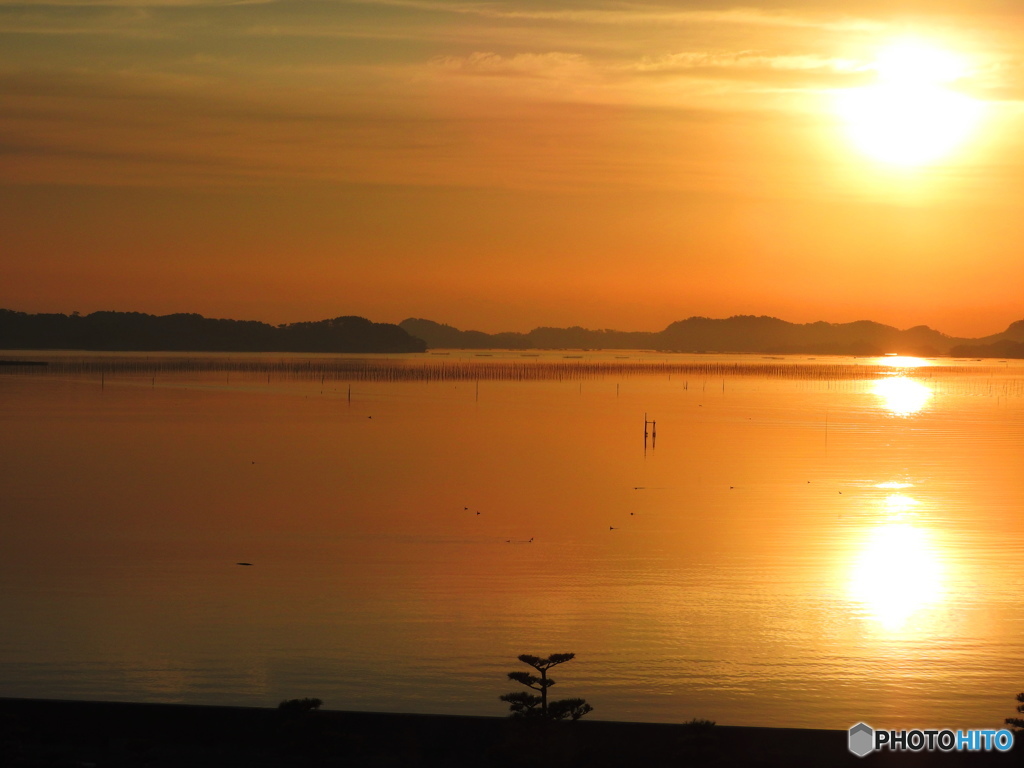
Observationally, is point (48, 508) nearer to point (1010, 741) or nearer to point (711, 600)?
point (711, 600)

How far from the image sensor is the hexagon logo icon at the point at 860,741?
7.58 meters

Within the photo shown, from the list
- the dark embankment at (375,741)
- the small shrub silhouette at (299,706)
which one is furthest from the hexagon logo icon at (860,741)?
the small shrub silhouette at (299,706)

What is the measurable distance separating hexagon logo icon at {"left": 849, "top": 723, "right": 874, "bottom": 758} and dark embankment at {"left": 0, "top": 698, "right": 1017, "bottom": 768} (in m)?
0.06

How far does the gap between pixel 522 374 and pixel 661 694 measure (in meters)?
91.8

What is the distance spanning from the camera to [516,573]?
1593 cm

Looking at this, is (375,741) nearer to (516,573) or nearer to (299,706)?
(299,706)

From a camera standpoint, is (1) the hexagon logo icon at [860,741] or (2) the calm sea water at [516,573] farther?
(2) the calm sea water at [516,573]

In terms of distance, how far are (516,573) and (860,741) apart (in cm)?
867

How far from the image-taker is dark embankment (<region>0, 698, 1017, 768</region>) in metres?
7.47

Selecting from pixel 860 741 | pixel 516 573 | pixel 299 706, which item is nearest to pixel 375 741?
pixel 299 706

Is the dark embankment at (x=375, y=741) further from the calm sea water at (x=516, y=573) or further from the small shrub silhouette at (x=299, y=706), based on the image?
the calm sea water at (x=516, y=573)

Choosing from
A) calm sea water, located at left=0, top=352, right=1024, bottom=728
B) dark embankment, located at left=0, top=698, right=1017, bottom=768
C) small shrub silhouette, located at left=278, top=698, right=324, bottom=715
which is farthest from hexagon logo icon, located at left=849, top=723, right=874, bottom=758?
small shrub silhouette, located at left=278, top=698, right=324, bottom=715

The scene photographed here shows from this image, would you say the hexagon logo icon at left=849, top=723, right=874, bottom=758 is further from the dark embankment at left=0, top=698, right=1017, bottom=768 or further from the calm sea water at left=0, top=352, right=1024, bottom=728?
the calm sea water at left=0, top=352, right=1024, bottom=728

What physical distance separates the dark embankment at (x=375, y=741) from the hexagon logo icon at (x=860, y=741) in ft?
0.19
